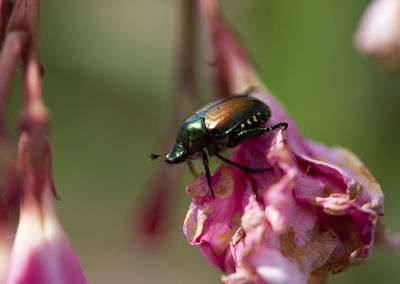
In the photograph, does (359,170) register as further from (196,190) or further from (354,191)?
(196,190)

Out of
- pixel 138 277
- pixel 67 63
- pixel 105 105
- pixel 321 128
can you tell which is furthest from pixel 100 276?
pixel 321 128

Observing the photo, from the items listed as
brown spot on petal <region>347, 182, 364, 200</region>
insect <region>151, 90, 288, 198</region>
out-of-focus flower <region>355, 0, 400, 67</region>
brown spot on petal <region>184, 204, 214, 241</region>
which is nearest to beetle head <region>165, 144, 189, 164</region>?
insect <region>151, 90, 288, 198</region>

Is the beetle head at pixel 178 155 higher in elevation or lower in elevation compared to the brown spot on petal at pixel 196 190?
higher

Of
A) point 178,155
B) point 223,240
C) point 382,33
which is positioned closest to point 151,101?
point 382,33

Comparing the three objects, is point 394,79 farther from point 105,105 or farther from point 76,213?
point 76,213

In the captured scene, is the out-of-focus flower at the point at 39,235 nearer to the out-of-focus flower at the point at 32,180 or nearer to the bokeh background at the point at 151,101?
the out-of-focus flower at the point at 32,180

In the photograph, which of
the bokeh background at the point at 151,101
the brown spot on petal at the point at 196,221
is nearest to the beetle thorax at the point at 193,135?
the brown spot on petal at the point at 196,221
